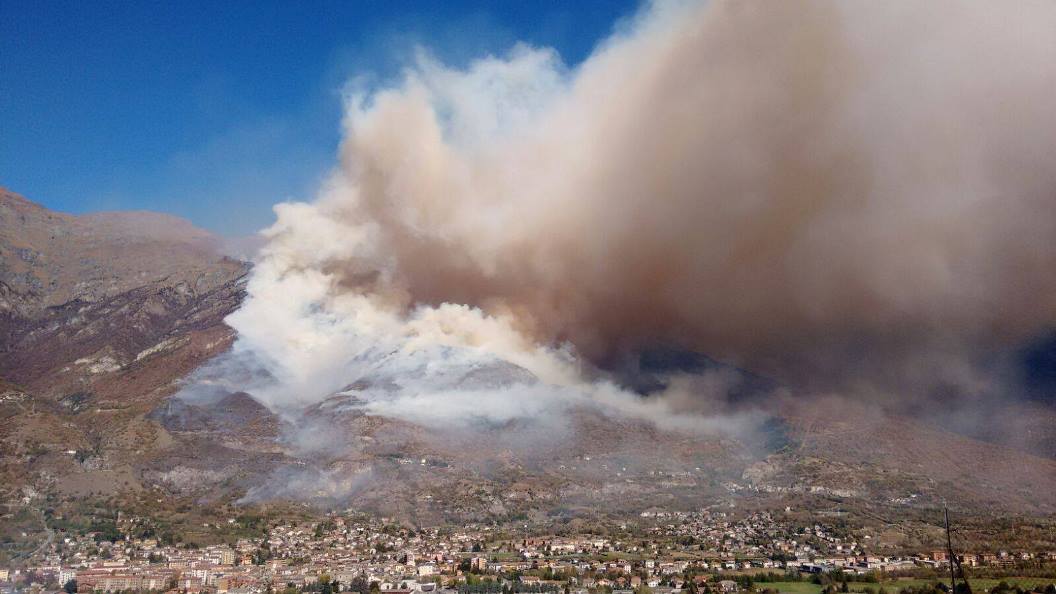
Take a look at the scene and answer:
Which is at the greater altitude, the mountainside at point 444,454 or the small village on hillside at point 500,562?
the mountainside at point 444,454

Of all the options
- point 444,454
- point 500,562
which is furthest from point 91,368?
point 500,562

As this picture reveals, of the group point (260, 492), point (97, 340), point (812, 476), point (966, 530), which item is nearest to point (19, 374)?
point (97, 340)

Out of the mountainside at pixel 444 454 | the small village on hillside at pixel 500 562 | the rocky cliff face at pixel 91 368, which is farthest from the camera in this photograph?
the mountainside at pixel 444 454

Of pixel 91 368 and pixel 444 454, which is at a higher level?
pixel 91 368

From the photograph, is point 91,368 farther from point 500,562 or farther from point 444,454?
point 500,562

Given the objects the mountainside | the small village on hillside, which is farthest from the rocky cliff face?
the small village on hillside

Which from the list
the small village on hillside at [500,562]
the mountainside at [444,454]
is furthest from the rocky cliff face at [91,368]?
the small village on hillside at [500,562]

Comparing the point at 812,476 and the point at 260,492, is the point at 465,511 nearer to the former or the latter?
the point at 260,492

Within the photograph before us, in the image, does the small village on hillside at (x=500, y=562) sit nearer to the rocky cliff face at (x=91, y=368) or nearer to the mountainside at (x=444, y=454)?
the mountainside at (x=444, y=454)
